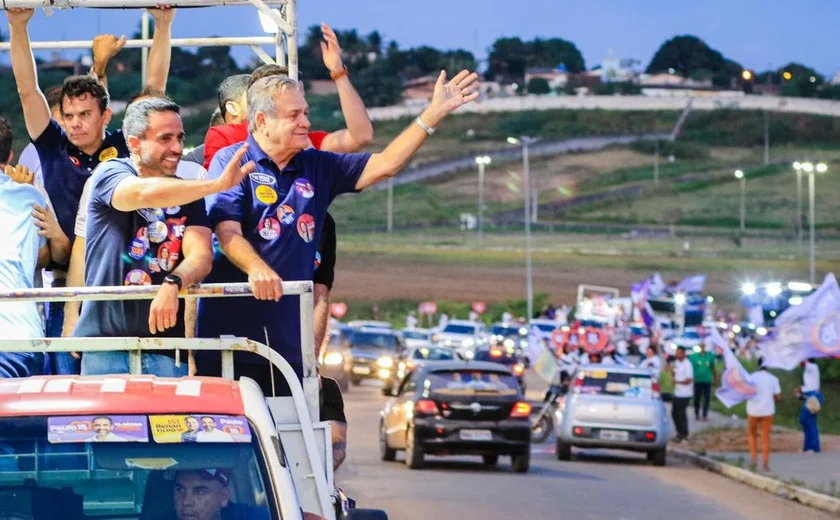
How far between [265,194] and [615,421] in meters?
19.4

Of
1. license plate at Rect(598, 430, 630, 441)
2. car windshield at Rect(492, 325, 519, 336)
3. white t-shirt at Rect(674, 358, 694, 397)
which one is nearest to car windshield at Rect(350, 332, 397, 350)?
car windshield at Rect(492, 325, 519, 336)

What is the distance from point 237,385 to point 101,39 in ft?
14.4

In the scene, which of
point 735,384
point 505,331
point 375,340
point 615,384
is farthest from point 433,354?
point 505,331

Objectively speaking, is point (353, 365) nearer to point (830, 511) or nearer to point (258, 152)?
→ point (830, 511)

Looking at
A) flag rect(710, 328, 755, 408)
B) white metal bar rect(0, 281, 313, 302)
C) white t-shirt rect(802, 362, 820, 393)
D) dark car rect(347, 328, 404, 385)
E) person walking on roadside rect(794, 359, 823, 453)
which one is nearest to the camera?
white metal bar rect(0, 281, 313, 302)

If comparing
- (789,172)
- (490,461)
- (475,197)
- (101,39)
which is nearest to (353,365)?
(490,461)

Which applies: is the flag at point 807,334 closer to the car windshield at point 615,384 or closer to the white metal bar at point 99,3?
the car windshield at point 615,384

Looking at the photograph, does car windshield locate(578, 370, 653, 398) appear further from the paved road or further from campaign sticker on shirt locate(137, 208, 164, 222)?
campaign sticker on shirt locate(137, 208, 164, 222)

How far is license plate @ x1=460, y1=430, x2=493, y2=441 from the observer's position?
2394 centimetres

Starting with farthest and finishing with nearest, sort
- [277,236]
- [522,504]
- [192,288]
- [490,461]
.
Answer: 1. [490,461]
2. [522,504]
3. [277,236]
4. [192,288]

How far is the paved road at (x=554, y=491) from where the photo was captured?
17.8 meters

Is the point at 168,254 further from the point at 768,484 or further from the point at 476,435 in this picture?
the point at 476,435

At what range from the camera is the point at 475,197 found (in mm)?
145625

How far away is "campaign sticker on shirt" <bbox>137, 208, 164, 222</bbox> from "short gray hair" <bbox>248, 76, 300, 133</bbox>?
2.68 feet
